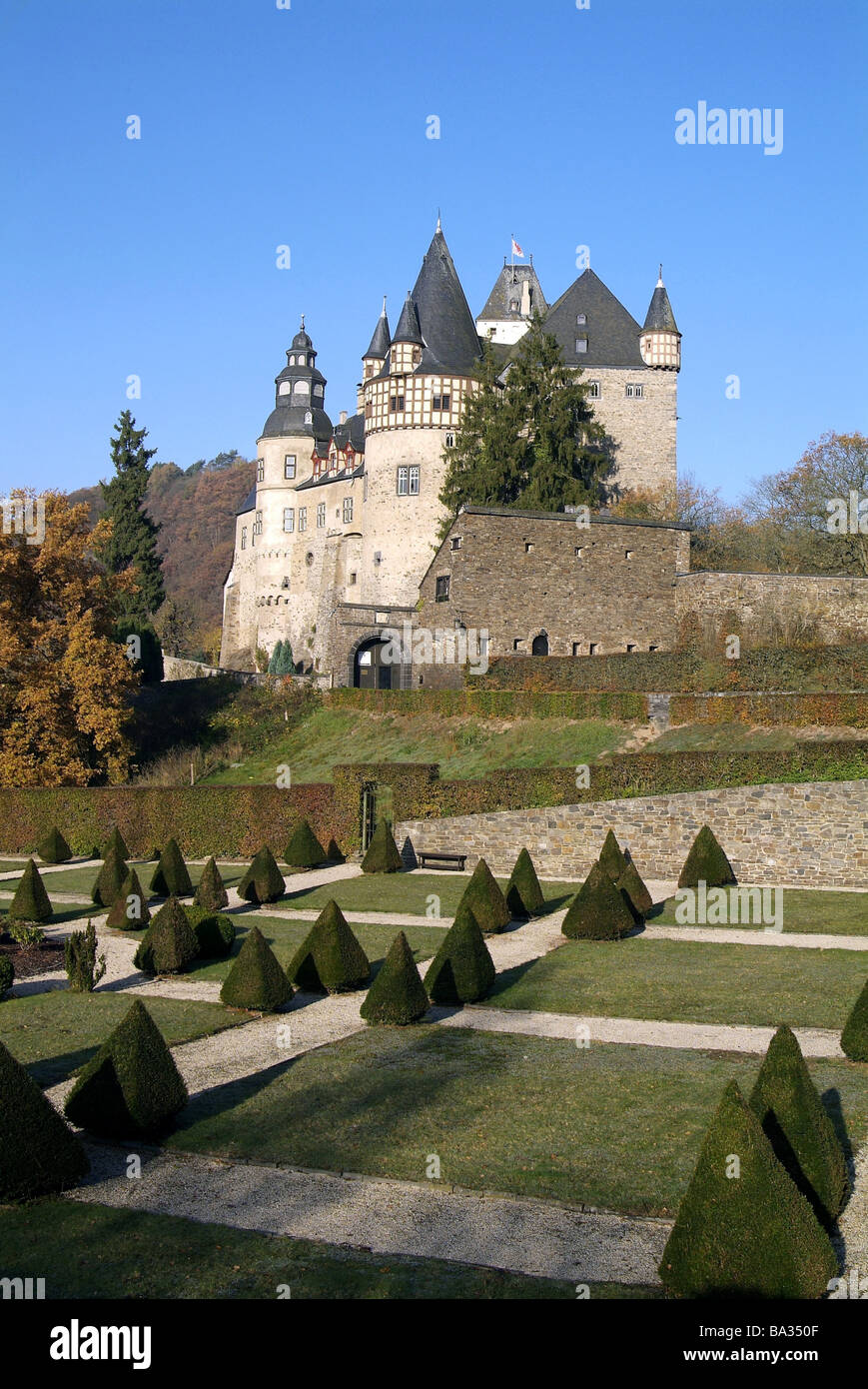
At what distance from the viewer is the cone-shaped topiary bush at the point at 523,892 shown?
22.5m

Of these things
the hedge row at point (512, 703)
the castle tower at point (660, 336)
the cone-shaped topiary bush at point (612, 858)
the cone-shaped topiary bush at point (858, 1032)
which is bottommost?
the cone-shaped topiary bush at point (858, 1032)

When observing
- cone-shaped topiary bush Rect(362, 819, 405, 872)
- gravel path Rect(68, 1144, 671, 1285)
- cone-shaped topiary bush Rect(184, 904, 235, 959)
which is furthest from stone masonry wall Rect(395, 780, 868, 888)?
gravel path Rect(68, 1144, 671, 1285)

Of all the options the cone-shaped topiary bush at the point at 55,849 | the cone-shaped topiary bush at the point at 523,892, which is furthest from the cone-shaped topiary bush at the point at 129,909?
the cone-shaped topiary bush at the point at 55,849

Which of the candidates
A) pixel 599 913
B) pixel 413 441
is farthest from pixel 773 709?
pixel 413 441

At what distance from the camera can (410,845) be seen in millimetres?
28766

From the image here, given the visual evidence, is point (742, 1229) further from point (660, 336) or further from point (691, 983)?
point (660, 336)

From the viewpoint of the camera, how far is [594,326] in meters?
63.8

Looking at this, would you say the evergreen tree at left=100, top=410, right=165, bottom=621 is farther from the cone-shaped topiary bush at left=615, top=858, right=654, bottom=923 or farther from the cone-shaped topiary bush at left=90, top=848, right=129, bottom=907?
the cone-shaped topiary bush at left=615, top=858, right=654, bottom=923

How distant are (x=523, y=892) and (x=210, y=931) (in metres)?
6.03

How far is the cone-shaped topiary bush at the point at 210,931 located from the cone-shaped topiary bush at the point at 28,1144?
32.3ft

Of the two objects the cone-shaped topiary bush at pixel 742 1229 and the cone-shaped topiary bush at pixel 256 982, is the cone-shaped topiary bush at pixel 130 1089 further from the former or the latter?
the cone-shaped topiary bush at pixel 742 1229

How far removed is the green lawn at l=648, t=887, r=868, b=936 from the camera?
2041cm

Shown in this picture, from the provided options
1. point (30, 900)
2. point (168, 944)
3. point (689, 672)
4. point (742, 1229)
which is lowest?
point (30, 900)
